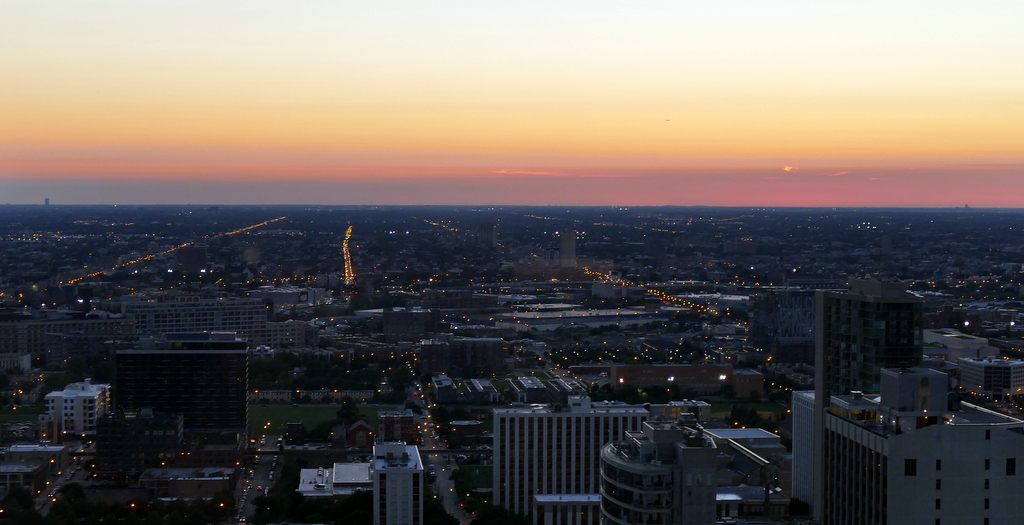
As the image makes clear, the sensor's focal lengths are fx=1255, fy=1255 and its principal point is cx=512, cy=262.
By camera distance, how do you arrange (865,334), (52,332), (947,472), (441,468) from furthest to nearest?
1. (52,332)
2. (441,468)
3. (865,334)
4. (947,472)

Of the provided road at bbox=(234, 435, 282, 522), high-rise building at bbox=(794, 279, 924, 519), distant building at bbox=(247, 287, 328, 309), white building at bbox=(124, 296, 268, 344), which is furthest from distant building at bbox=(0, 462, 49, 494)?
distant building at bbox=(247, 287, 328, 309)

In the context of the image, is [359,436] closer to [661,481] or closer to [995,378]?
[995,378]

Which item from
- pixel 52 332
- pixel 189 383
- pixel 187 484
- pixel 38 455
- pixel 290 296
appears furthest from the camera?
pixel 290 296

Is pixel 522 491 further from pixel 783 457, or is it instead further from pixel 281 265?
pixel 281 265

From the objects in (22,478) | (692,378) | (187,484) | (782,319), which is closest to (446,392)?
(692,378)

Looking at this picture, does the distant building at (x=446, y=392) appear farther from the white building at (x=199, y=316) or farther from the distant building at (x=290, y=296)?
the distant building at (x=290, y=296)

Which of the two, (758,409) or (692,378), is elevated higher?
(692,378)

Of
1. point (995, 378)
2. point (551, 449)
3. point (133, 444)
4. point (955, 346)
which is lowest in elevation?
point (133, 444)

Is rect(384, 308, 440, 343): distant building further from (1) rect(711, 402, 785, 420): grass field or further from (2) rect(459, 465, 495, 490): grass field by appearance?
(2) rect(459, 465, 495, 490): grass field

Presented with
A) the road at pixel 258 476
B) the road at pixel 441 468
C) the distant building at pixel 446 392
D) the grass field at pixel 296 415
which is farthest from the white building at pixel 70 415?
the distant building at pixel 446 392
